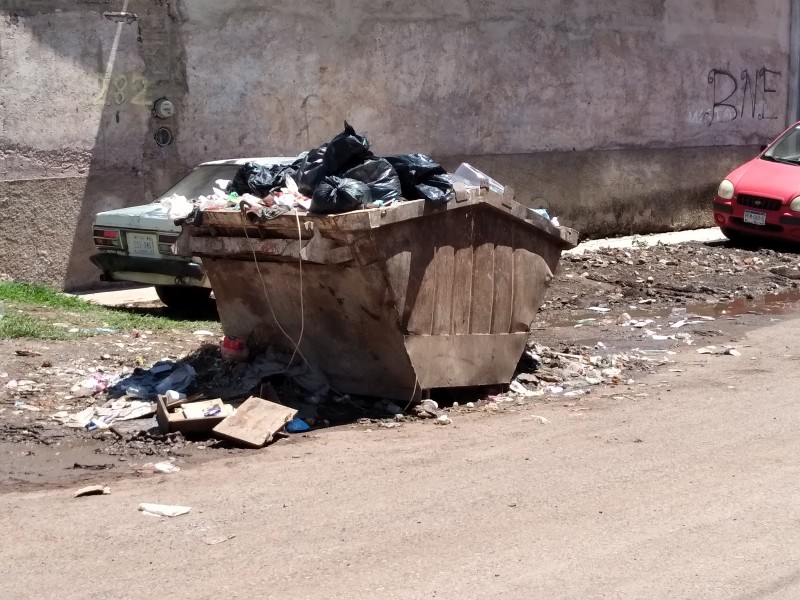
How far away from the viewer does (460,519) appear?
191 inches

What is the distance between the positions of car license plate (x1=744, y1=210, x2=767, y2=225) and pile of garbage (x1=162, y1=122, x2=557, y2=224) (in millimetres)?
7957

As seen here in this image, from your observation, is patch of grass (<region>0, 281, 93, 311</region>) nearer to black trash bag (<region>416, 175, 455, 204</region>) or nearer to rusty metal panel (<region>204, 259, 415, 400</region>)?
rusty metal panel (<region>204, 259, 415, 400</region>)

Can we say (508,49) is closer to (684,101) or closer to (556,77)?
(556,77)

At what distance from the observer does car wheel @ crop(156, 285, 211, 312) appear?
1035 cm

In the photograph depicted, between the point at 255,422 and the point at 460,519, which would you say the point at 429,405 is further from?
the point at 460,519

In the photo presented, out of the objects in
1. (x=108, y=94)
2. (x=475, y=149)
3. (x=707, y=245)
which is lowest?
(x=707, y=245)

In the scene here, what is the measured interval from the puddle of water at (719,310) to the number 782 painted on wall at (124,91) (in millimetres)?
5246

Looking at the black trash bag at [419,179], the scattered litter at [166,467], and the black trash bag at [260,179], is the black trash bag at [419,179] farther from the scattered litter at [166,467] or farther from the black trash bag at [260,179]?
the scattered litter at [166,467]

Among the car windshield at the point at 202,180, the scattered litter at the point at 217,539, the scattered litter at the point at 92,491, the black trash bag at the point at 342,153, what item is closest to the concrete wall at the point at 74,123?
the car windshield at the point at 202,180

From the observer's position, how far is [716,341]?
9211 millimetres

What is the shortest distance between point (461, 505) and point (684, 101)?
1437cm

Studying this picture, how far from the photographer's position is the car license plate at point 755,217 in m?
14.0

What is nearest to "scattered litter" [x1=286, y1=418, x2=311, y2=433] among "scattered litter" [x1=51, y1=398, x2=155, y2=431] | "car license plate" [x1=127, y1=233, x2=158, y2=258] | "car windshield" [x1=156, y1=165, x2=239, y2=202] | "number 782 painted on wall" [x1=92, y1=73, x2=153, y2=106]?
"scattered litter" [x1=51, y1=398, x2=155, y2=431]

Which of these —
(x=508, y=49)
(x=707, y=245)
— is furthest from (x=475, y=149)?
(x=707, y=245)
